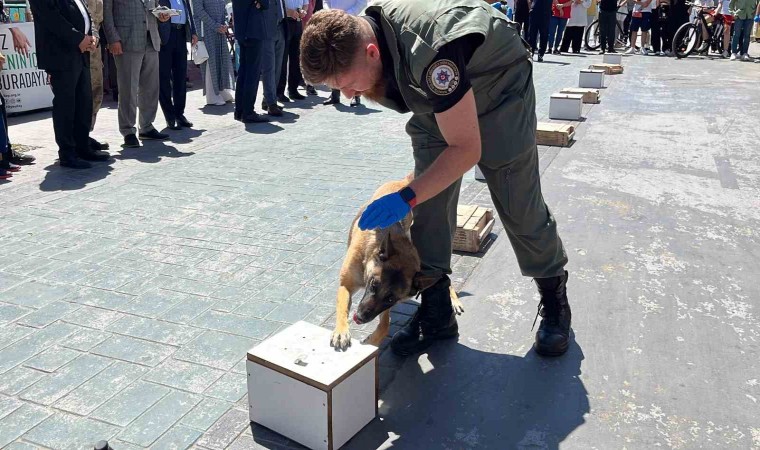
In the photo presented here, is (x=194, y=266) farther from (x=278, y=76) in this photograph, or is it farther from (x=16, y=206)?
(x=278, y=76)

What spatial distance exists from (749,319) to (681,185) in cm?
292

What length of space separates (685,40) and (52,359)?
19224mm

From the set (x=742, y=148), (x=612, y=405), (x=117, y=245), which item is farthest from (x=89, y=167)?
(x=742, y=148)

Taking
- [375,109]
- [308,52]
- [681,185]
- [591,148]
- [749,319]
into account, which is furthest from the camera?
[375,109]

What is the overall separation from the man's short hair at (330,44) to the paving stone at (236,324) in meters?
1.63

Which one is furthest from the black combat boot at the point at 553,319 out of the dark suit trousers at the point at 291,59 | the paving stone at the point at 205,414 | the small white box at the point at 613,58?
the small white box at the point at 613,58

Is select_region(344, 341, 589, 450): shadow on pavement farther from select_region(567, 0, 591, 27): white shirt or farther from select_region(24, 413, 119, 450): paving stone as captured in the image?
select_region(567, 0, 591, 27): white shirt

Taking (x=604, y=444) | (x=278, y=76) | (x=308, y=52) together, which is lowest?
(x=604, y=444)

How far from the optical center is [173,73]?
30.1ft

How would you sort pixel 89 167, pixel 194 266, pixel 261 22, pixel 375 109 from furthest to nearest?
pixel 375 109, pixel 261 22, pixel 89 167, pixel 194 266

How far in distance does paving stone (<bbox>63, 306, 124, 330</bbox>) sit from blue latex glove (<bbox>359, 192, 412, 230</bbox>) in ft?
6.14

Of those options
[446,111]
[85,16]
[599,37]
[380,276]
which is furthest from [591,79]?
[446,111]

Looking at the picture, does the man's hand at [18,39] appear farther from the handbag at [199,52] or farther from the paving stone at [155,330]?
the paving stone at [155,330]

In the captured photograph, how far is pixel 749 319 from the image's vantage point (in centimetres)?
373
